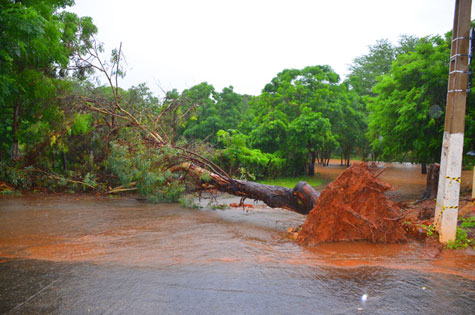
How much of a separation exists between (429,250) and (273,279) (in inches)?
122

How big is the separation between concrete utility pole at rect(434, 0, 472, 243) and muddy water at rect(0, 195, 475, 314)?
0.89 meters

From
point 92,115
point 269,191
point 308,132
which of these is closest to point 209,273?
point 269,191

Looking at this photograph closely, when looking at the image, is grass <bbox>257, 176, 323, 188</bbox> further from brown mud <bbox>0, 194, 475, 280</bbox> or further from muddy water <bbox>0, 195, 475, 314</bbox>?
muddy water <bbox>0, 195, 475, 314</bbox>

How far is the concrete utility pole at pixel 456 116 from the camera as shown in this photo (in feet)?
19.5

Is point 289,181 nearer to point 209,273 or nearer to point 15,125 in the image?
point 15,125

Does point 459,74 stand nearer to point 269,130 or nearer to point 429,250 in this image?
point 429,250

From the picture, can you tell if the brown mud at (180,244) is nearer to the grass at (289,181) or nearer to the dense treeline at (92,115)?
the dense treeline at (92,115)

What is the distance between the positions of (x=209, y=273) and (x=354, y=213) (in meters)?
3.02

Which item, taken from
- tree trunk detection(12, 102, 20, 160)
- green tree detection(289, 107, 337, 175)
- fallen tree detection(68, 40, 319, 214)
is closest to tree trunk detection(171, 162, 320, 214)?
fallen tree detection(68, 40, 319, 214)

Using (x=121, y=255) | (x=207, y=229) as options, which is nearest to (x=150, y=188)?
(x=207, y=229)

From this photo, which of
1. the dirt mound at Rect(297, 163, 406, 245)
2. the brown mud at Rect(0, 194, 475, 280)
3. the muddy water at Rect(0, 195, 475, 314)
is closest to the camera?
the muddy water at Rect(0, 195, 475, 314)

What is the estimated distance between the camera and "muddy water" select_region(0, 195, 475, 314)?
384cm

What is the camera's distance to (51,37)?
1209 centimetres

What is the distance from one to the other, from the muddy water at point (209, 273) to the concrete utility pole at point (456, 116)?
89 centimetres
